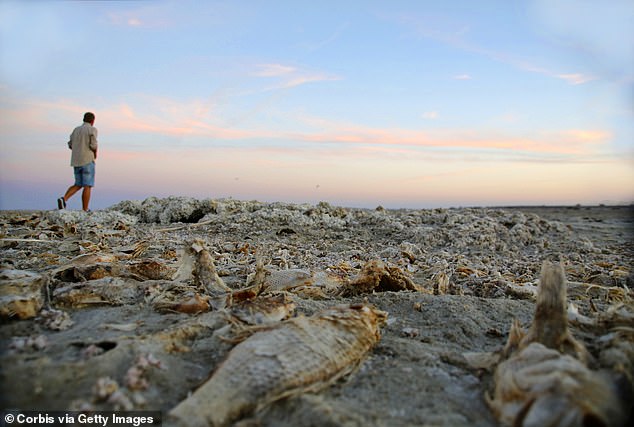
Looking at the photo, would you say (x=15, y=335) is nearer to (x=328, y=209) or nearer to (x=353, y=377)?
(x=353, y=377)

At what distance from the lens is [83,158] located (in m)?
8.79

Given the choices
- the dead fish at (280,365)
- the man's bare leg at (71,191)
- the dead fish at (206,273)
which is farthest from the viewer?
the man's bare leg at (71,191)

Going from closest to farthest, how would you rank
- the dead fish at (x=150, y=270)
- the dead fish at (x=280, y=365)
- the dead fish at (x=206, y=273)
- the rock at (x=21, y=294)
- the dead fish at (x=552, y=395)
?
the dead fish at (x=552, y=395)
the dead fish at (x=280, y=365)
the rock at (x=21, y=294)
the dead fish at (x=206, y=273)
the dead fish at (x=150, y=270)

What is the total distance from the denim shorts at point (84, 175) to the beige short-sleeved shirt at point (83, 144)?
8cm

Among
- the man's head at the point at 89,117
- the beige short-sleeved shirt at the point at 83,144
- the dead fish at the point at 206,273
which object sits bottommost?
the dead fish at the point at 206,273

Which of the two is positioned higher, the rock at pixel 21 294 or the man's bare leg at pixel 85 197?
the man's bare leg at pixel 85 197

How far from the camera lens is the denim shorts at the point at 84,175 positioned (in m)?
8.85

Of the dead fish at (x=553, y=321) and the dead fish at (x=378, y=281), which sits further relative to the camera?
the dead fish at (x=378, y=281)

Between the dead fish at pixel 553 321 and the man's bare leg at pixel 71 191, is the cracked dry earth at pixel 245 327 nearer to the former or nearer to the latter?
the dead fish at pixel 553 321

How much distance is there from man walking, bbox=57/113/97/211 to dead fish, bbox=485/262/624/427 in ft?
28.8

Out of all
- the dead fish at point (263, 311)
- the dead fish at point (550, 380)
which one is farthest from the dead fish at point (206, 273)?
the dead fish at point (550, 380)

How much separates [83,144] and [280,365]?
8576 mm

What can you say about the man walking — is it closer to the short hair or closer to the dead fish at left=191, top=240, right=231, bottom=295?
the short hair

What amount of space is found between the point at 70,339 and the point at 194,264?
0.90m
